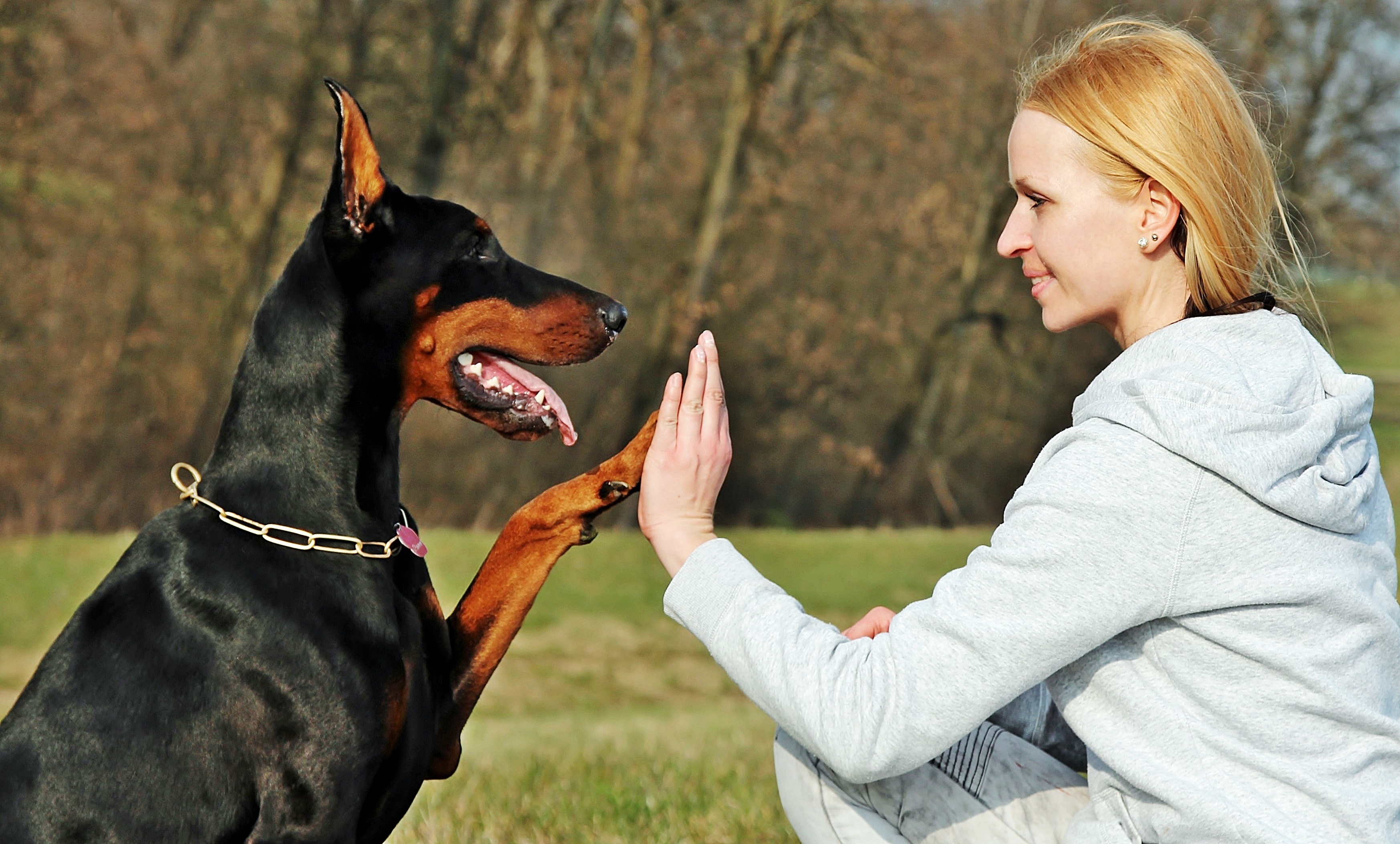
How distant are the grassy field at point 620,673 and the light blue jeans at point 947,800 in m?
1.44

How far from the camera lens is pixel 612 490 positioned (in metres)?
2.41

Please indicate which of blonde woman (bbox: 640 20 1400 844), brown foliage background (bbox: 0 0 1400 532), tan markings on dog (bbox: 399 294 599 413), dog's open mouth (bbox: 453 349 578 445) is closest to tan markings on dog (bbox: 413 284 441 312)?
tan markings on dog (bbox: 399 294 599 413)

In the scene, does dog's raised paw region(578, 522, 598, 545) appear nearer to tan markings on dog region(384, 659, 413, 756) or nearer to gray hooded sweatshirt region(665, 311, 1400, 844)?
tan markings on dog region(384, 659, 413, 756)

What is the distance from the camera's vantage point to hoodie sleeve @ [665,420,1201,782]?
1.71 meters

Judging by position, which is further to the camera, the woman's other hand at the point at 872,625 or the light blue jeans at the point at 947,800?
the woman's other hand at the point at 872,625

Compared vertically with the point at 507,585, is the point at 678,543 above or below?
above

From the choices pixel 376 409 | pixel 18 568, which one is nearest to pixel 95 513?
pixel 18 568

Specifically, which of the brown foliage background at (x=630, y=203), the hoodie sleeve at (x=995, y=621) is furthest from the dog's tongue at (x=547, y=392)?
the brown foliage background at (x=630, y=203)

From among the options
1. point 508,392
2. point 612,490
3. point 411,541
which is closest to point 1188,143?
point 612,490

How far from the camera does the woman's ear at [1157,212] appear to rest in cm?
197

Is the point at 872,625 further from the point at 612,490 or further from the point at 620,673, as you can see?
the point at 620,673

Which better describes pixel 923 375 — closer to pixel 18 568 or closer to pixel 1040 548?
pixel 18 568

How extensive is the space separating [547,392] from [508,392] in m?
0.09

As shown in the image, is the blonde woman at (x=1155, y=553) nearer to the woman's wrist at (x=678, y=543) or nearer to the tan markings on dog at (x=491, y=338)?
the woman's wrist at (x=678, y=543)
